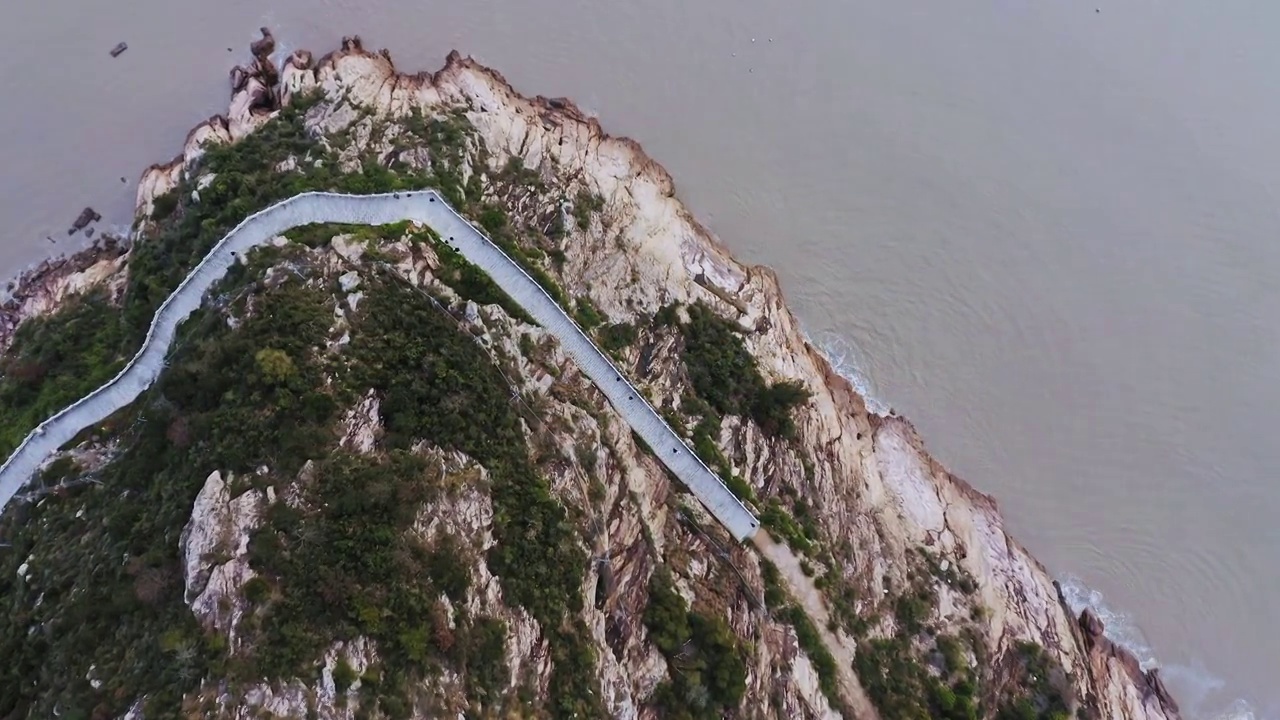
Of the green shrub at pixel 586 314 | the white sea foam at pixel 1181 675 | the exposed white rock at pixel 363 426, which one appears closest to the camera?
the exposed white rock at pixel 363 426

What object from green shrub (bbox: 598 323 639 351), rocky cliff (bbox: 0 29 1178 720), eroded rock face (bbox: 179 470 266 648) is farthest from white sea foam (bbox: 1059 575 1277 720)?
eroded rock face (bbox: 179 470 266 648)

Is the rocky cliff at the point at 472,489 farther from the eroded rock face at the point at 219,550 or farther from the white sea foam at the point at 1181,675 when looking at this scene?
the white sea foam at the point at 1181,675

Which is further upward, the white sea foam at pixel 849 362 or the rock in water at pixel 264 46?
the white sea foam at pixel 849 362

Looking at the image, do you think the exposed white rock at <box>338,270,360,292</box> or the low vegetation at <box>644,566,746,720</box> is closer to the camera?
the low vegetation at <box>644,566,746,720</box>

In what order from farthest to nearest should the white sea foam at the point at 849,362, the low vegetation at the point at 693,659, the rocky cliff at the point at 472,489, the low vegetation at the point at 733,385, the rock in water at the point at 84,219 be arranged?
the white sea foam at the point at 849,362
the rock in water at the point at 84,219
the low vegetation at the point at 733,385
the low vegetation at the point at 693,659
the rocky cliff at the point at 472,489

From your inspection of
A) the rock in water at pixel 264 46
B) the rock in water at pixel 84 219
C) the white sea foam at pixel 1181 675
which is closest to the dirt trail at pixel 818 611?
the white sea foam at pixel 1181 675

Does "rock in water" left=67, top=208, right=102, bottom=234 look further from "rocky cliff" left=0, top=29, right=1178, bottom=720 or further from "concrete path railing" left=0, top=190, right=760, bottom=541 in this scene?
"concrete path railing" left=0, top=190, right=760, bottom=541

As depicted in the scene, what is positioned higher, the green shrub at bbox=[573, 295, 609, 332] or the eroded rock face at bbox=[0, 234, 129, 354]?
the green shrub at bbox=[573, 295, 609, 332]
